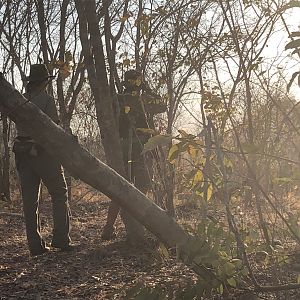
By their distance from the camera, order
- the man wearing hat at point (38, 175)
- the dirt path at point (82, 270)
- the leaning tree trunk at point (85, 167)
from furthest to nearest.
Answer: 1. the man wearing hat at point (38, 175)
2. the dirt path at point (82, 270)
3. the leaning tree trunk at point (85, 167)

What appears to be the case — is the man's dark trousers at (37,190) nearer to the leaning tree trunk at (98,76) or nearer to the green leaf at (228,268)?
the leaning tree trunk at (98,76)

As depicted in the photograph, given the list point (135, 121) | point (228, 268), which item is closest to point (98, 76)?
point (135, 121)

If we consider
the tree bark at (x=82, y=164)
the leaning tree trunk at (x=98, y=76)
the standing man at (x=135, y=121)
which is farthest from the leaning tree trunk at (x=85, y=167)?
the standing man at (x=135, y=121)

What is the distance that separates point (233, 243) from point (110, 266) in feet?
6.31

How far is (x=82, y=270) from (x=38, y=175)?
0.96 metres

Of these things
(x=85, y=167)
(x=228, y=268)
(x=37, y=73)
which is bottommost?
(x=228, y=268)

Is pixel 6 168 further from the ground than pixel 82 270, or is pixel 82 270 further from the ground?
pixel 6 168

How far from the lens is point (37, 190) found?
4562mm

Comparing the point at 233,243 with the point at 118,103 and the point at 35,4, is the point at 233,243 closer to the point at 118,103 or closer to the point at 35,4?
the point at 118,103

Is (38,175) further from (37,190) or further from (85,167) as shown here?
(85,167)

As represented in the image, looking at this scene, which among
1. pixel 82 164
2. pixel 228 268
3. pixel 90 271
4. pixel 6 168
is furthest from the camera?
pixel 6 168

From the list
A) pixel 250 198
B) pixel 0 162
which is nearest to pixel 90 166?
pixel 250 198

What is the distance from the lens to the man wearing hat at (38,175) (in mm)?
4371

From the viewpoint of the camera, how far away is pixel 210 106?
324 centimetres
